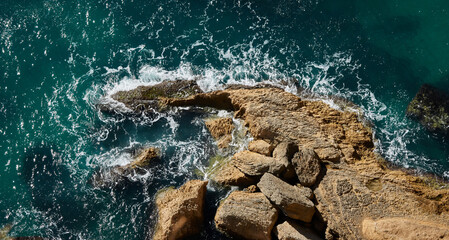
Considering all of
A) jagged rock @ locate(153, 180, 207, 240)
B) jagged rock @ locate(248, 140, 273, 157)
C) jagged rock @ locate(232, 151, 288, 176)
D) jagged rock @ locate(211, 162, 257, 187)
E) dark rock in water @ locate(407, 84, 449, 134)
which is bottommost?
jagged rock @ locate(153, 180, 207, 240)

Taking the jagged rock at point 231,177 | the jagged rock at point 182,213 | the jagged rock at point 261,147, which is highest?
the jagged rock at point 261,147

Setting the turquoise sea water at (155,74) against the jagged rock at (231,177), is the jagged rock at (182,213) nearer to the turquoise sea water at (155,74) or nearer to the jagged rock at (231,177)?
the turquoise sea water at (155,74)

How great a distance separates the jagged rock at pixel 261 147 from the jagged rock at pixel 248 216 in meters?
2.86

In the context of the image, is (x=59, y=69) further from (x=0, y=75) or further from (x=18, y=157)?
(x=18, y=157)

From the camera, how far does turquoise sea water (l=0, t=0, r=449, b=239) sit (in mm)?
24719

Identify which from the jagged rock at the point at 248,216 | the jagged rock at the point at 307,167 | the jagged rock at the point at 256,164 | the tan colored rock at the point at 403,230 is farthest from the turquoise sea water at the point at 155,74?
the tan colored rock at the point at 403,230

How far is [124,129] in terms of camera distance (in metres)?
26.8

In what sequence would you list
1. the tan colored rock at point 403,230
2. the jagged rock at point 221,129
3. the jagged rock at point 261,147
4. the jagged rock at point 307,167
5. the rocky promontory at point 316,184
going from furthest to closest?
the jagged rock at point 221,129 → the jagged rock at point 261,147 → the jagged rock at point 307,167 → the rocky promontory at point 316,184 → the tan colored rock at point 403,230

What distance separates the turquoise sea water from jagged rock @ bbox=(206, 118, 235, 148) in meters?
0.61

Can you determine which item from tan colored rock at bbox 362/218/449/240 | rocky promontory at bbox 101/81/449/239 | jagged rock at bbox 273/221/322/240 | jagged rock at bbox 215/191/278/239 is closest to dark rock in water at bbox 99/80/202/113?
rocky promontory at bbox 101/81/449/239

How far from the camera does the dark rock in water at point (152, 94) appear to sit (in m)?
27.5

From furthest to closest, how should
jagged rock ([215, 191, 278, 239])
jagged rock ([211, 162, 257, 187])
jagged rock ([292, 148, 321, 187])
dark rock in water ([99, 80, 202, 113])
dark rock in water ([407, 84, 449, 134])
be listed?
dark rock in water ([99, 80, 202, 113]) → dark rock in water ([407, 84, 449, 134]) → jagged rock ([211, 162, 257, 187]) → jagged rock ([292, 148, 321, 187]) → jagged rock ([215, 191, 278, 239])

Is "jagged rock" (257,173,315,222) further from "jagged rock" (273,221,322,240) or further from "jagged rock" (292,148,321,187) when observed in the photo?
"jagged rock" (292,148,321,187)

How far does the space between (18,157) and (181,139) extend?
453 inches
